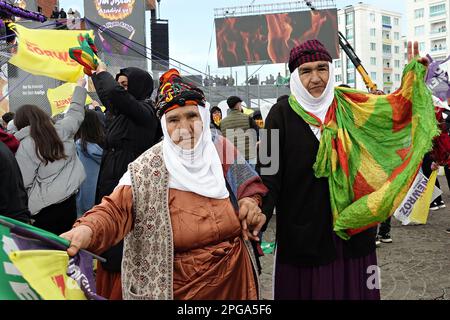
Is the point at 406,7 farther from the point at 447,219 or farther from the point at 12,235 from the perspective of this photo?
the point at 12,235

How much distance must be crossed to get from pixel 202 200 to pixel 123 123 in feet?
4.54

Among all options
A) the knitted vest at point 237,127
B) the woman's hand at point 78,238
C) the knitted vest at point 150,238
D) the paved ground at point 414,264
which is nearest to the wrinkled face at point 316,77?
the knitted vest at point 150,238

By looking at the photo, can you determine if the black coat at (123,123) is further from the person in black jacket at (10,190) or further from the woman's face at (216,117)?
the woman's face at (216,117)

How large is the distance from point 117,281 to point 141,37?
29750 mm

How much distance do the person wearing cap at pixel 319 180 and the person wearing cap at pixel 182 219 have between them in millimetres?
382

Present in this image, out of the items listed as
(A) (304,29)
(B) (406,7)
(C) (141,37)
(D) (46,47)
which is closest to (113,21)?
(C) (141,37)

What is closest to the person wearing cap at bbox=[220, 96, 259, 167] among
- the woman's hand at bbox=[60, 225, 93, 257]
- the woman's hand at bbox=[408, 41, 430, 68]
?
the woman's hand at bbox=[408, 41, 430, 68]

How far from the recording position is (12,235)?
4.79 feet

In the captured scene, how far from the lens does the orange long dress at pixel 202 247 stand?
2047 millimetres

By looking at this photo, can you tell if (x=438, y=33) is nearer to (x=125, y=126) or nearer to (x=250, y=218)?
(x=125, y=126)

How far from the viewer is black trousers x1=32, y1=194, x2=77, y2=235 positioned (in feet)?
12.4

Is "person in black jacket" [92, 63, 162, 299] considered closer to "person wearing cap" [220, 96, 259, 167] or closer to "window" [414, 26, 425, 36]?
"person wearing cap" [220, 96, 259, 167]

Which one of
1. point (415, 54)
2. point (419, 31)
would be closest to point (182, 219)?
point (415, 54)

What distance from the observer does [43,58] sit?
4902mm
